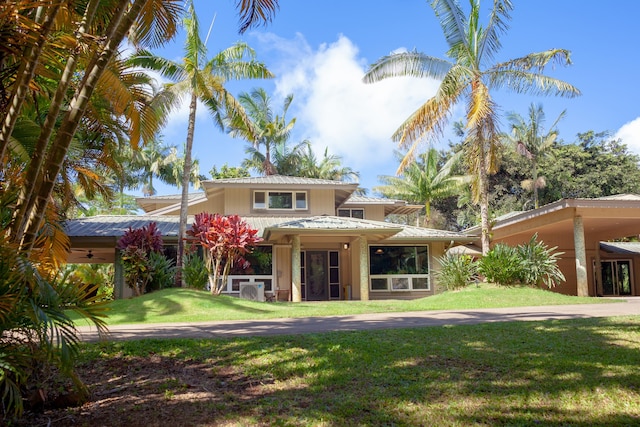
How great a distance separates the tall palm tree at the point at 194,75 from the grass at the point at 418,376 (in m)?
10.8

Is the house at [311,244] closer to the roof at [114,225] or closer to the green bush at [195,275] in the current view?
the roof at [114,225]

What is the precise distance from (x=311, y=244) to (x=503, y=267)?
27.9 ft

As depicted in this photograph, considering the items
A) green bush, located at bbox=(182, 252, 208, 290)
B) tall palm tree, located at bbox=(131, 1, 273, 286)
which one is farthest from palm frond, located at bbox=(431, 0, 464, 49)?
green bush, located at bbox=(182, 252, 208, 290)

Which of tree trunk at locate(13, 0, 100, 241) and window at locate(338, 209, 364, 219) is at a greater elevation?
window at locate(338, 209, 364, 219)

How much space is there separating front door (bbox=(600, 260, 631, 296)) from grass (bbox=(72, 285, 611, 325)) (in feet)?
45.8

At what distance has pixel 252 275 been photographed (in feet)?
66.0

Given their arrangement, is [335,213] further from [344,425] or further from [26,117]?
[344,425]

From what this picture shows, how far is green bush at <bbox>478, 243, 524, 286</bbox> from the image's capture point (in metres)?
16.4

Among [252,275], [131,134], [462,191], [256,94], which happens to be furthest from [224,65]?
[462,191]

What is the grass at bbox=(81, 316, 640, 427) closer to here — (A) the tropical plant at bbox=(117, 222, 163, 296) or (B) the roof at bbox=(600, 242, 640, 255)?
(A) the tropical plant at bbox=(117, 222, 163, 296)

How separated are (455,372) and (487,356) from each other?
0.79 metres

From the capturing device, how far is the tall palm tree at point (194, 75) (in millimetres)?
17141

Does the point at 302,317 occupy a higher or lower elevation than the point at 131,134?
lower

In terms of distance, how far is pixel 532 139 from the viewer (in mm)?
41031
